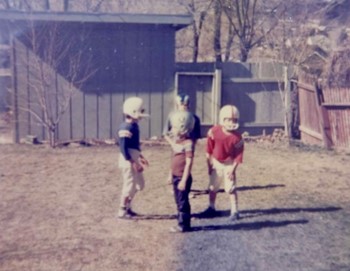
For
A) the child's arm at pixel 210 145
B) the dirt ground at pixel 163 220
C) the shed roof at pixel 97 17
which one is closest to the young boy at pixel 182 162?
the dirt ground at pixel 163 220

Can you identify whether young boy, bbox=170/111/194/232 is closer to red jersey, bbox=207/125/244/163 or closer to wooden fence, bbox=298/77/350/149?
red jersey, bbox=207/125/244/163

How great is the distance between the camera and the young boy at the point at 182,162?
6.82m

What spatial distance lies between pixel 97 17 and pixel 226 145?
21.5 ft

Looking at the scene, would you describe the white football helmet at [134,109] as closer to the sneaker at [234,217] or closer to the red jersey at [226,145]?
the red jersey at [226,145]

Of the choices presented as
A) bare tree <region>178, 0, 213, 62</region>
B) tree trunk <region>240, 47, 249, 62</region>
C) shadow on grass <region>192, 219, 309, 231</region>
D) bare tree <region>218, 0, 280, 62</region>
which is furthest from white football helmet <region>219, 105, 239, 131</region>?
bare tree <region>178, 0, 213, 62</region>

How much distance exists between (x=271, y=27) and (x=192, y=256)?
39.6ft

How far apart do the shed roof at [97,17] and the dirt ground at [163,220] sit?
3.05 metres

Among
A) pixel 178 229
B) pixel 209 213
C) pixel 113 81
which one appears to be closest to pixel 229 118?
pixel 209 213

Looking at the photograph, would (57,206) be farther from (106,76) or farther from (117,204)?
(106,76)

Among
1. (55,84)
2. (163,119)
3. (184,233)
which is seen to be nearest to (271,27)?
(163,119)

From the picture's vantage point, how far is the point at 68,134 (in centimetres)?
1352

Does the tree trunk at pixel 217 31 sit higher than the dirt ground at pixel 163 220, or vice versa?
the tree trunk at pixel 217 31

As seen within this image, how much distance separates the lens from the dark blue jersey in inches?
282

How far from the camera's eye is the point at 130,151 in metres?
7.24
